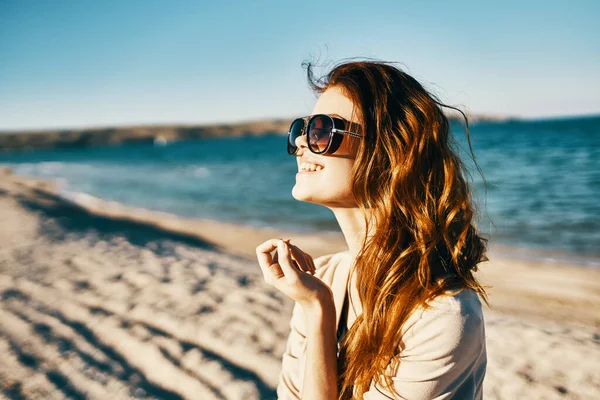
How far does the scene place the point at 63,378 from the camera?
11.8ft

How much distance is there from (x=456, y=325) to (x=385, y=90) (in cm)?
102

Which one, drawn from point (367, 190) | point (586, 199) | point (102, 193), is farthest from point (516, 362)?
point (102, 193)

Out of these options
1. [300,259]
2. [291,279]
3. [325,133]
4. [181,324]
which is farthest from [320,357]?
[181,324]

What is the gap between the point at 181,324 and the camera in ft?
15.5

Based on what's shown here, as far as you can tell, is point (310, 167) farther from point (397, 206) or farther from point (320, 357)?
point (320, 357)

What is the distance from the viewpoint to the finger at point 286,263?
71.8 inches

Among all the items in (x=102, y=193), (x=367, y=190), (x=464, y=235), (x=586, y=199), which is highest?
(x=367, y=190)

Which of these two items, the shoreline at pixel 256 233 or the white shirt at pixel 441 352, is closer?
the white shirt at pixel 441 352

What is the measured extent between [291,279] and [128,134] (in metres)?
136

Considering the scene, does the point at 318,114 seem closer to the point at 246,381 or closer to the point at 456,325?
the point at 456,325

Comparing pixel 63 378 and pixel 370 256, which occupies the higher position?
pixel 370 256

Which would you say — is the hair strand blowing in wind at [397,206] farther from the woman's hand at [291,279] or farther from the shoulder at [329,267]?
the shoulder at [329,267]

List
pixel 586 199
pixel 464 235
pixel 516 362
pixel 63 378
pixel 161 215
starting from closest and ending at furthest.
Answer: pixel 464 235
pixel 63 378
pixel 516 362
pixel 586 199
pixel 161 215

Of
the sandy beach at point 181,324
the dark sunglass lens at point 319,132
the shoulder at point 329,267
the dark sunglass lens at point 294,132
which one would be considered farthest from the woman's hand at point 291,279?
the sandy beach at point 181,324
